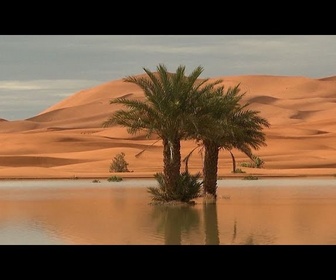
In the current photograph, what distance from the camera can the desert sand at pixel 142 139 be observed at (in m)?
56.7

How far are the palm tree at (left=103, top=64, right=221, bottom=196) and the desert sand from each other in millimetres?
2211

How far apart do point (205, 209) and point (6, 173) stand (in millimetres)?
30615

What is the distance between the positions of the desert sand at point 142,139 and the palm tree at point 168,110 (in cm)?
221

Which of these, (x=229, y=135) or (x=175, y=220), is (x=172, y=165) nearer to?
(x=229, y=135)

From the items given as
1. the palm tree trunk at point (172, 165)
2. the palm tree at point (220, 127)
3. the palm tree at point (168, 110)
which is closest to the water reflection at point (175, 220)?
the palm tree trunk at point (172, 165)

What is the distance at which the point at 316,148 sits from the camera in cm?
7600

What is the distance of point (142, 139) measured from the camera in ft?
317

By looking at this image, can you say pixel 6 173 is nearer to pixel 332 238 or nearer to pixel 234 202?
pixel 234 202

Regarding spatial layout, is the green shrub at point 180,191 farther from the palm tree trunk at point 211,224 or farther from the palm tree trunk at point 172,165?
the palm tree trunk at point 211,224

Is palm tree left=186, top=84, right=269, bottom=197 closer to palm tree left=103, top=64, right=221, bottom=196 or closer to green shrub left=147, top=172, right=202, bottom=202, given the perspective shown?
palm tree left=103, top=64, right=221, bottom=196

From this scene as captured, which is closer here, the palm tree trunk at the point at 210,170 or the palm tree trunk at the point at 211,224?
the palm tree trunk at the point at 211,224

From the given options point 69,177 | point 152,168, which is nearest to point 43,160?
point 152,168

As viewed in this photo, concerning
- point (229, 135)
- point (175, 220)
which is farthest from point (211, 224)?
point (229, 135)

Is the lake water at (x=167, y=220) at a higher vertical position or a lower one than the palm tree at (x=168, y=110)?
lower
